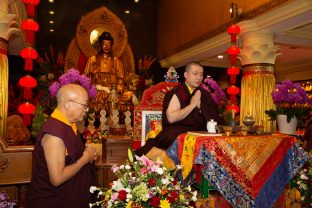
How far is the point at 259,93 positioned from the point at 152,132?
3123 mm

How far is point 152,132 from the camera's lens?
322cm

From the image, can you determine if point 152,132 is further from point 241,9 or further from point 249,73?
point 241,9

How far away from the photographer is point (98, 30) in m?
7.80

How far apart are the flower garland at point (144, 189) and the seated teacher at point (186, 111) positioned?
1.13 meters

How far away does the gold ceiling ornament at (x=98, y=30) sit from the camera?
298 inches

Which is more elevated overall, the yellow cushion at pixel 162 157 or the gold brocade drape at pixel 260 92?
the gold brocade drape at pixel 260 92

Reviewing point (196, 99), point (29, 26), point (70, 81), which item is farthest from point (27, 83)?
point (196, 99)

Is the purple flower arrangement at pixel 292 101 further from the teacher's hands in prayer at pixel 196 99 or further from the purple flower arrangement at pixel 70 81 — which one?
the purple flower arrangement at pixel 70 81

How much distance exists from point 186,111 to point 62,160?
1208 mm

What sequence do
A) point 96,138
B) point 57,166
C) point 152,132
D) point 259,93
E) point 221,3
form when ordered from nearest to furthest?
point 57,166
point 152,132
point 96,138
point 259,93
point 221,3

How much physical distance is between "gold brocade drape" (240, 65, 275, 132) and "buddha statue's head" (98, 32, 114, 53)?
359 cm

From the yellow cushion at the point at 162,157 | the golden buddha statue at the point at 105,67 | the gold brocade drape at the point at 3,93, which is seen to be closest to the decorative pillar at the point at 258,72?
the golden buddha statue at the point at 105,67

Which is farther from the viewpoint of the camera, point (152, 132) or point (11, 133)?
point (11, 133)

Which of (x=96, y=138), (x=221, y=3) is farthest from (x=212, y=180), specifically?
(x=221, y=3)
